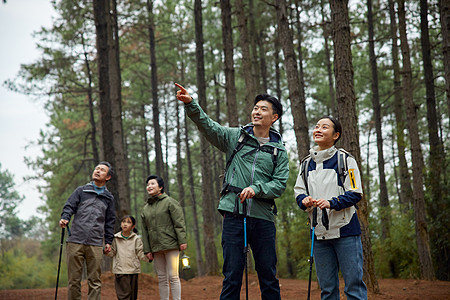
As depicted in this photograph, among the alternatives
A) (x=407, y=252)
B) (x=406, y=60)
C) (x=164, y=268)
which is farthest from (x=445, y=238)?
(x=164, y=268)

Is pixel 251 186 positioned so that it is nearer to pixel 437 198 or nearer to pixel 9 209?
pixel 437 198

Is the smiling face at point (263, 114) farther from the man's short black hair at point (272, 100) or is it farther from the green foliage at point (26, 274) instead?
the green foliage at point (26, 274)

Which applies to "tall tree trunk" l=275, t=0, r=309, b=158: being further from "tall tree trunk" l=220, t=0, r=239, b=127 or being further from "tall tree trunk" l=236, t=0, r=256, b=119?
"tall tree trunk" l=220, t=0, r=239, b=127

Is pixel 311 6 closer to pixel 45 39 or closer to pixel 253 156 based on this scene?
pixel 45 39

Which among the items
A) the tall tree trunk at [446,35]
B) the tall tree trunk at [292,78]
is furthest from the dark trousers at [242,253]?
the tall tree trunk at [446,35]

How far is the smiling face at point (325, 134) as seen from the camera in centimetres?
444

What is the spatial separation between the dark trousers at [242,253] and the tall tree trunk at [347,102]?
3.87m

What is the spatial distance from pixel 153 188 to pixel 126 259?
3.97ft

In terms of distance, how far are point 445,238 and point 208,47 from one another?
14905 millimetres

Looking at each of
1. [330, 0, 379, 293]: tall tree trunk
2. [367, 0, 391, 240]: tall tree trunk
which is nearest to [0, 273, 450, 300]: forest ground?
[330, 0, 379, 293]: tall tree trunk

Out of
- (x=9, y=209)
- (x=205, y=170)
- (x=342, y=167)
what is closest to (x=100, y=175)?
(x=342, y=167)

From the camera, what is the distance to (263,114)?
4414 mm

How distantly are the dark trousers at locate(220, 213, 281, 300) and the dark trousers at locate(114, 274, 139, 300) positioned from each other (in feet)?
11.8

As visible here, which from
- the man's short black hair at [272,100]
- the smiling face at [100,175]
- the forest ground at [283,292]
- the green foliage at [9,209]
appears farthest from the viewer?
the green foliage at [9,209]
